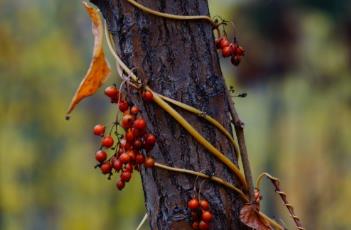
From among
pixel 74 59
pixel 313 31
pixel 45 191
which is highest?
pixel 313 31

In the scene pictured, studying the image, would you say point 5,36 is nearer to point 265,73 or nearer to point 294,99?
point 265,73

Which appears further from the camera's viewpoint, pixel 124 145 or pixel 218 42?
pixel 218 42

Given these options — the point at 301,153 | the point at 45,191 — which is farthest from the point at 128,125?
the point at 301,153

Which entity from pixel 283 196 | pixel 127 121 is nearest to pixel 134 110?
pixel 127 121

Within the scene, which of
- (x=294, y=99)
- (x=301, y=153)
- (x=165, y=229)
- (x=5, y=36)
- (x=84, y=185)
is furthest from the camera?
(x=301, y=153)

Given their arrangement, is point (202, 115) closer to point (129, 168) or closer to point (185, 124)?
point (185, 124)

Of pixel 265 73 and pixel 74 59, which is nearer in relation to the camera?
pixel 74 59
